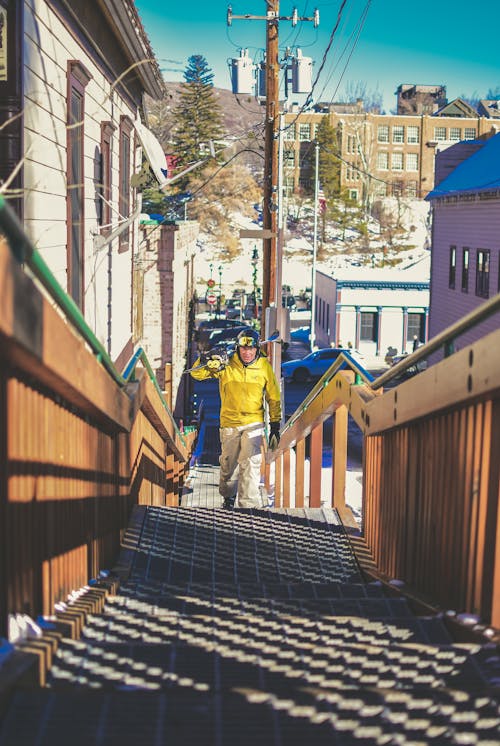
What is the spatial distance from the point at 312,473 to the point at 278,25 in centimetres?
1271

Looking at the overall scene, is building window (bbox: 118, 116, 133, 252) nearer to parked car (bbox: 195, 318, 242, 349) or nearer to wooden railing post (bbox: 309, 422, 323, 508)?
wooden railing post (bbox: 309, 422, 323, 508)

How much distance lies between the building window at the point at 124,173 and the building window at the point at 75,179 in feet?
12.9

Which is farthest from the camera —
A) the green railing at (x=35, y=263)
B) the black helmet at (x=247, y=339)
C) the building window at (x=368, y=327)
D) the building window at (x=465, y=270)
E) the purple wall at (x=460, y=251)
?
the building window at (x=368, y=327)

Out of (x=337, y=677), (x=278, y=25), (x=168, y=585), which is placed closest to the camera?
(x=337, y=677)

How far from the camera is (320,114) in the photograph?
98.2 meters

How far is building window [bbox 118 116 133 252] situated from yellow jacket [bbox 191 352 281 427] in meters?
5.20

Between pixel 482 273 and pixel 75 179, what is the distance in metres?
17.4

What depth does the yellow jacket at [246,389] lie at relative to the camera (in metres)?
10.0

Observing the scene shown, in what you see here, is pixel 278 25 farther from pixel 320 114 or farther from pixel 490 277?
pixel 320 114

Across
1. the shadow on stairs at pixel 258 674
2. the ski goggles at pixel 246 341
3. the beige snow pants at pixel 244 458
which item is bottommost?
the beige snow pants at pixel 244 458

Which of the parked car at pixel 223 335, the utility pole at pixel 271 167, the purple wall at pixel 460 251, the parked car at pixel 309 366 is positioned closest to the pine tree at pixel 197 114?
the parked car at pixel 223 335

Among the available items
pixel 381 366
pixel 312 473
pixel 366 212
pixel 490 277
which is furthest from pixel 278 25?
pixel 366 212

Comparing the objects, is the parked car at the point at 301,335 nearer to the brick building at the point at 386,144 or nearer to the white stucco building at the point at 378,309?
the white stucco building at the point at 378,309

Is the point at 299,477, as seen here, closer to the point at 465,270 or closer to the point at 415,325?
the point at 465,270
